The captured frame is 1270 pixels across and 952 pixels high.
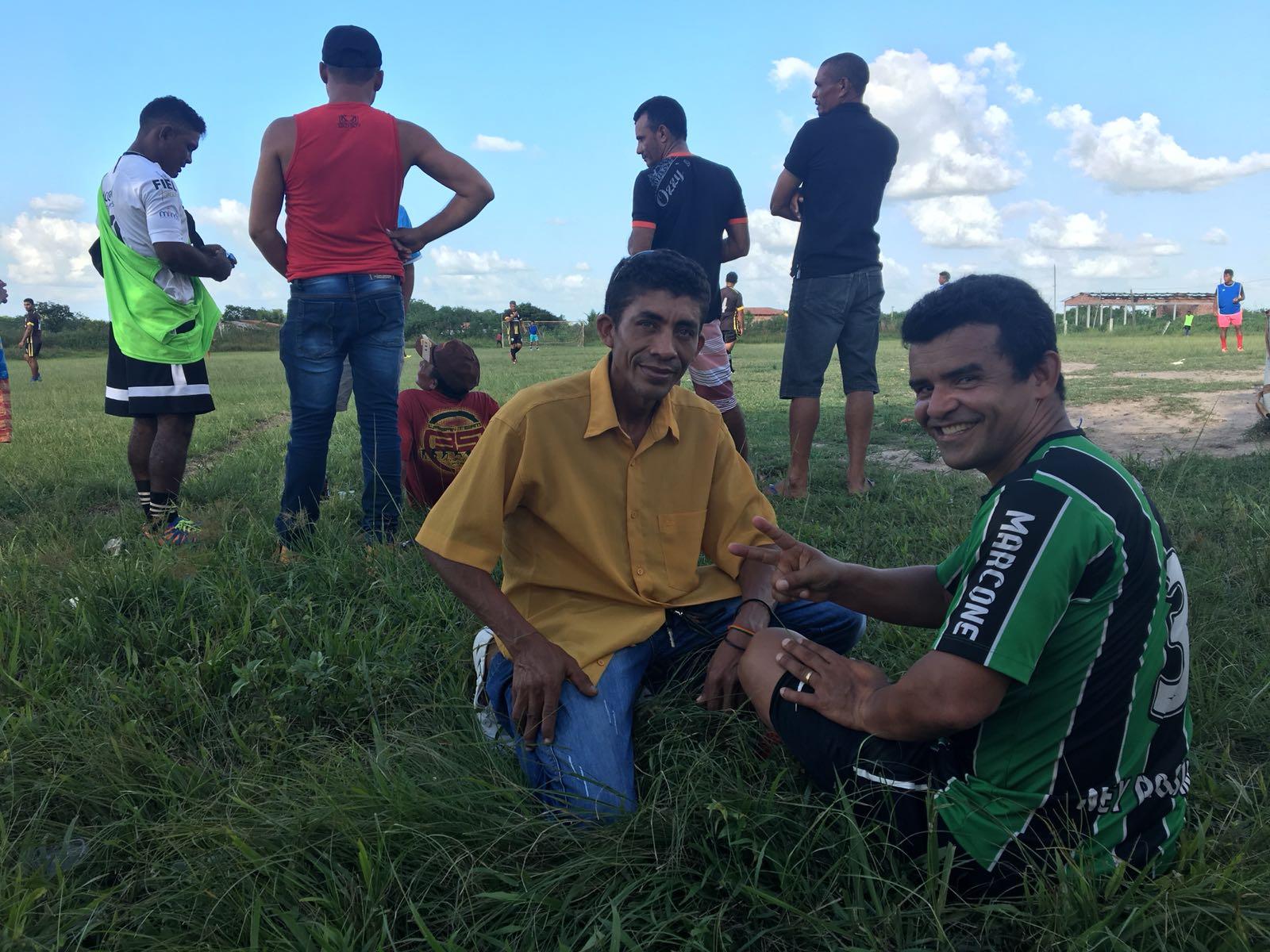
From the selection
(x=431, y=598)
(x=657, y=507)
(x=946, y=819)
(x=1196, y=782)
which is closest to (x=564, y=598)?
(x=657, y=507)

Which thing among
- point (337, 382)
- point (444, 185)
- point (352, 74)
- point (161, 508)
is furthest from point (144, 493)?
point (352, 74)

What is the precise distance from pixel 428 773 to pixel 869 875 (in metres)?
1.00

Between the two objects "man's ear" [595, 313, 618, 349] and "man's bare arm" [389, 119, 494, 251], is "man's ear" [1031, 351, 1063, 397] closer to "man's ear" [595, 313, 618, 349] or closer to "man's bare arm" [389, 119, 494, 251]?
"man's ear" [595, 313, 618, 349]

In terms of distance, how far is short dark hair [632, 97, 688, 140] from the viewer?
4684 mm

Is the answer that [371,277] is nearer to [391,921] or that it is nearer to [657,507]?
[657,507]

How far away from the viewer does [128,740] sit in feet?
7.30

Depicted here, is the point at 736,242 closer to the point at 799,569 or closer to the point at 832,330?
the point at 832,330

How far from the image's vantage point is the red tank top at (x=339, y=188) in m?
3.67

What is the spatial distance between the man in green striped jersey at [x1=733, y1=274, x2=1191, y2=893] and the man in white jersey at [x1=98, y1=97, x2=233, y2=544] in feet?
11.0

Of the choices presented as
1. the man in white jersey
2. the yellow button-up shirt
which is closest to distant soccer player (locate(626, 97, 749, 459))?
the man in white jersey

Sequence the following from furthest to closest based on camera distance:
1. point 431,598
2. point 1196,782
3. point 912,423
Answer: point 912,423 → point 431,598 → point 1196,782

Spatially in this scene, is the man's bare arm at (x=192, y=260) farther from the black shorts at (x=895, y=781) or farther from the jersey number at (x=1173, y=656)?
the jersey number at (x=1173, y=656)

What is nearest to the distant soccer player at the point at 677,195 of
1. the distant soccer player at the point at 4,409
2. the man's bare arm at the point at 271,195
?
the man's bare arm at the point at 271,195

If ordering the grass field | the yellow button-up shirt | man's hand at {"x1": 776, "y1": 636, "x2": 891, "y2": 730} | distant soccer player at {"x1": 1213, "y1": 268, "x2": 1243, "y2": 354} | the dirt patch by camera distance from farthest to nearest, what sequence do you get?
distant soccer player at {"x1": 1213, "y1": 268, "x2": 1243, "y2": 354}
the dirt patch
the yellow button-up shirt
man's hand at {"x1": 776, "y1": 636, "x2": 891, "y2": 730}
the grass field
